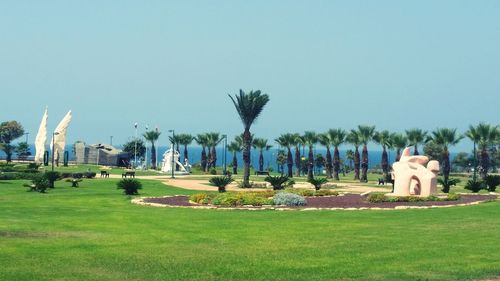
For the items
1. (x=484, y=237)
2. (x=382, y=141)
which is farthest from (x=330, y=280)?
(x=382, y=141)

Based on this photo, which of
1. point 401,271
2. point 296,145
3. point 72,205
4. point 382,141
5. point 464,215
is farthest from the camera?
point 296,145

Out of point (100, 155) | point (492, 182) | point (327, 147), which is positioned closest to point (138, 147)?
point (100, 155)

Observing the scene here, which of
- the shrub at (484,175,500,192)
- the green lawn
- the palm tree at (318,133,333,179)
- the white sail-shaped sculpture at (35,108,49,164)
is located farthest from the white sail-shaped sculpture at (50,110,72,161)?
the green lawn

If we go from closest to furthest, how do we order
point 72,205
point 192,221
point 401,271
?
point 401,271 < point 192,221 < point 72,205

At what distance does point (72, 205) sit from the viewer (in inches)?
1455

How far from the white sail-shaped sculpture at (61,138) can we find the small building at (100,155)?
13.5 metres

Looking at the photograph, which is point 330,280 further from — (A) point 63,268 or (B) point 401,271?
(A) point 63,268

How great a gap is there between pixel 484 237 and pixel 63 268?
12.6 metres

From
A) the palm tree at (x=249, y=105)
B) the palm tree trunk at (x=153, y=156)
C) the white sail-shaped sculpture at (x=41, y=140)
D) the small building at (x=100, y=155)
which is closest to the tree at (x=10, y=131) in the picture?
the small building at (x=100, y=155)

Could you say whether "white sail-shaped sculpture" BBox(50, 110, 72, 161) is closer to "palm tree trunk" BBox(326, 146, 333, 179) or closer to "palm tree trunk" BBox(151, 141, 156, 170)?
"palm tree trunk" BBox(151, 141, 156, 170)

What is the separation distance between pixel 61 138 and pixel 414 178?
7572cm

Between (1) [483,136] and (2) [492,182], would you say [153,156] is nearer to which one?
(1) [483,136]

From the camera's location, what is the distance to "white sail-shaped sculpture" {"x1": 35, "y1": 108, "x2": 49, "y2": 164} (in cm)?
11000

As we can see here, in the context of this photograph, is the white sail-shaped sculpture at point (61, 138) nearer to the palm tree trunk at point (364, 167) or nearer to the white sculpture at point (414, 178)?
the palm tree trunk at point (364, 167)
